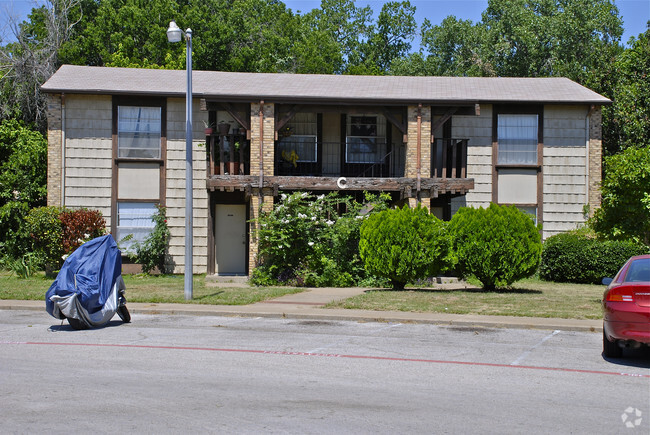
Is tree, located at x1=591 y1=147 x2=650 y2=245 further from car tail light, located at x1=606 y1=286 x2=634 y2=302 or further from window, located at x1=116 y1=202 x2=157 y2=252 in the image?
window, located at x1=116 y1=202 x2=157 y2=252

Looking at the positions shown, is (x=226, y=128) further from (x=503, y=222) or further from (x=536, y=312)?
(x=536, y=312)

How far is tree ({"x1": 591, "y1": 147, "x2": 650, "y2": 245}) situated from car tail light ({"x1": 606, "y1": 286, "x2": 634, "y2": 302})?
1139 centimetres

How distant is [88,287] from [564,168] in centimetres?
1780

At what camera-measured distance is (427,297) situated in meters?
16.3

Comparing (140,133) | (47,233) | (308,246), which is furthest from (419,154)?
(47,233)

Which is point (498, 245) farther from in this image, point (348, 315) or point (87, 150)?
point (87, 150)

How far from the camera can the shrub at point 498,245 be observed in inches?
674

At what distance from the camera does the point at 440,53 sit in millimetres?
53562

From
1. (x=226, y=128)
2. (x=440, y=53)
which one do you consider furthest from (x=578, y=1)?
(x=226, y=128)

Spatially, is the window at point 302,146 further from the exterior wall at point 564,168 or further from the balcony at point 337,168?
the exterior wall at point 564,168

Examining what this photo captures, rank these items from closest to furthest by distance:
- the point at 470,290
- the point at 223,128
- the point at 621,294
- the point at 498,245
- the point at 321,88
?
the point at 621,294 → the point at 498,245 → the point at 470,290 → the point at 223,128 → the point at 321,88

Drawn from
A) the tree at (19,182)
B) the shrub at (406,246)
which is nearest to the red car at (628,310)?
the shrub at (406,246)

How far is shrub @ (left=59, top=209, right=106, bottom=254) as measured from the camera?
849 inches

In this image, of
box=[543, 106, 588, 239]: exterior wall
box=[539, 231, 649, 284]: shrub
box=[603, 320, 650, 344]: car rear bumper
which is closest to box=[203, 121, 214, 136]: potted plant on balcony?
box=[539, 231, 649, 284]: shrub
